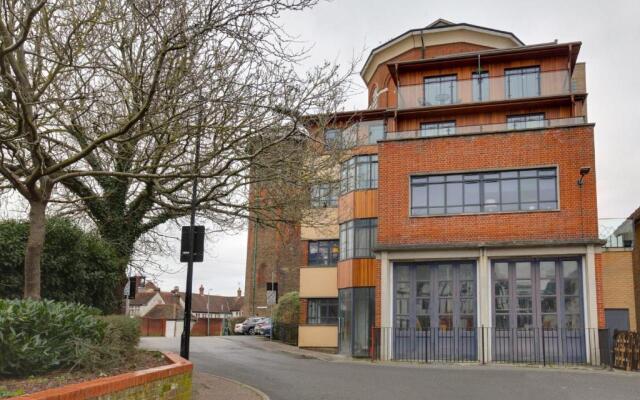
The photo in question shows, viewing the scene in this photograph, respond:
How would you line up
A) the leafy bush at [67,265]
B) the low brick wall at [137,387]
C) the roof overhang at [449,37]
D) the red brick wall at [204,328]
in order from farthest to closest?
the red brick wall at [204,328]
the roof overhang at [449,37]
the leafy bush at [67,265]
the low brick wall at [137,387]

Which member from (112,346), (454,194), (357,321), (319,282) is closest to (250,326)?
(319,282)

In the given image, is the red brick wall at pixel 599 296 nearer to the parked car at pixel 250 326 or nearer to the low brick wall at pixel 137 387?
the low brick wall at pixel 137 387

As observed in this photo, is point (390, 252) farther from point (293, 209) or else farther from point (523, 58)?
point (523, 58)

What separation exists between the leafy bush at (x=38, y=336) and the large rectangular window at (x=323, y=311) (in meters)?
20.5

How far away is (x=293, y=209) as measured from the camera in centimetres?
1644

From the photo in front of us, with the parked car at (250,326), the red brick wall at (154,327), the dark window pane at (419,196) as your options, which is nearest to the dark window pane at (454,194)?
the dark window pane at (419,196)

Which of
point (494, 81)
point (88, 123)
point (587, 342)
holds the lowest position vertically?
point (587, 342)

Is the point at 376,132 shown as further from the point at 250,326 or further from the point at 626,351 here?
the point at 250,326

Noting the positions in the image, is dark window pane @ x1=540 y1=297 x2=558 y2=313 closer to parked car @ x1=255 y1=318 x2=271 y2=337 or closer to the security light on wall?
the security light on wall

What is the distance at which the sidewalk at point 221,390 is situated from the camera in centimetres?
1157

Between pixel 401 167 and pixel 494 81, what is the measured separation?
731 cm

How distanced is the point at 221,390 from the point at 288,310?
2111cm

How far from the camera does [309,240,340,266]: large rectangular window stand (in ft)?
98.7

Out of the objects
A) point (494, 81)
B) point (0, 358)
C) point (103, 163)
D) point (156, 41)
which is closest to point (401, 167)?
point (494, 81)
